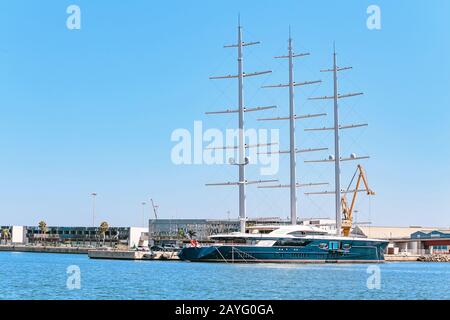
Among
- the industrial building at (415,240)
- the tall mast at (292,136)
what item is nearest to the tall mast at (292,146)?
the tall mast at (292,136)

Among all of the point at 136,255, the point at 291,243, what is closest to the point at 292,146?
the point at 291,243

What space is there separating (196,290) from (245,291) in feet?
11.2

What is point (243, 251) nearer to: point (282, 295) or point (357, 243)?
point (357, 243)

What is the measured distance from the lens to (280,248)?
289 ft

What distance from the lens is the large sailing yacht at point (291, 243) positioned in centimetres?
8694

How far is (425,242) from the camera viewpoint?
496 feet

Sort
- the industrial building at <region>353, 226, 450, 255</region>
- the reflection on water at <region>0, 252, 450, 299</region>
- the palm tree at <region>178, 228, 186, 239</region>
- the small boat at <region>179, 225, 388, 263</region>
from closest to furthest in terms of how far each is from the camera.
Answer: the reflection on water at <region>0, 252, 450, 299</region>, the small boat at <region>179, 225, 388, 263</region>, the industrial building at <region>353, 226, 450, 255</region>, the palm tree at <region>178, 228, 186, 239</region>

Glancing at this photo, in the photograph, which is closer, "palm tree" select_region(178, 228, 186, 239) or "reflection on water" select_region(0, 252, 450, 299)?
"reflection on water" select_region(0, 252, 450, 299)

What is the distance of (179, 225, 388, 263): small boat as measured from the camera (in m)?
86.8

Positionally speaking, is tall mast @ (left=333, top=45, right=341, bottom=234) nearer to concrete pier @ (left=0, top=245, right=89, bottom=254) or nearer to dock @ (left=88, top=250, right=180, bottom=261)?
dock @ (left=88, top=250, right=180, bottom=261)

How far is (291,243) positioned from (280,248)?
1.87 m

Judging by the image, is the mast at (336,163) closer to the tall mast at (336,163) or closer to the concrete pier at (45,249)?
the tall mast at (336,163)

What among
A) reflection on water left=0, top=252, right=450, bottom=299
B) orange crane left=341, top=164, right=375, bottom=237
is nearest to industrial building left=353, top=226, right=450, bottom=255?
orange crane left=341, top=164, right=375, bottom=237
